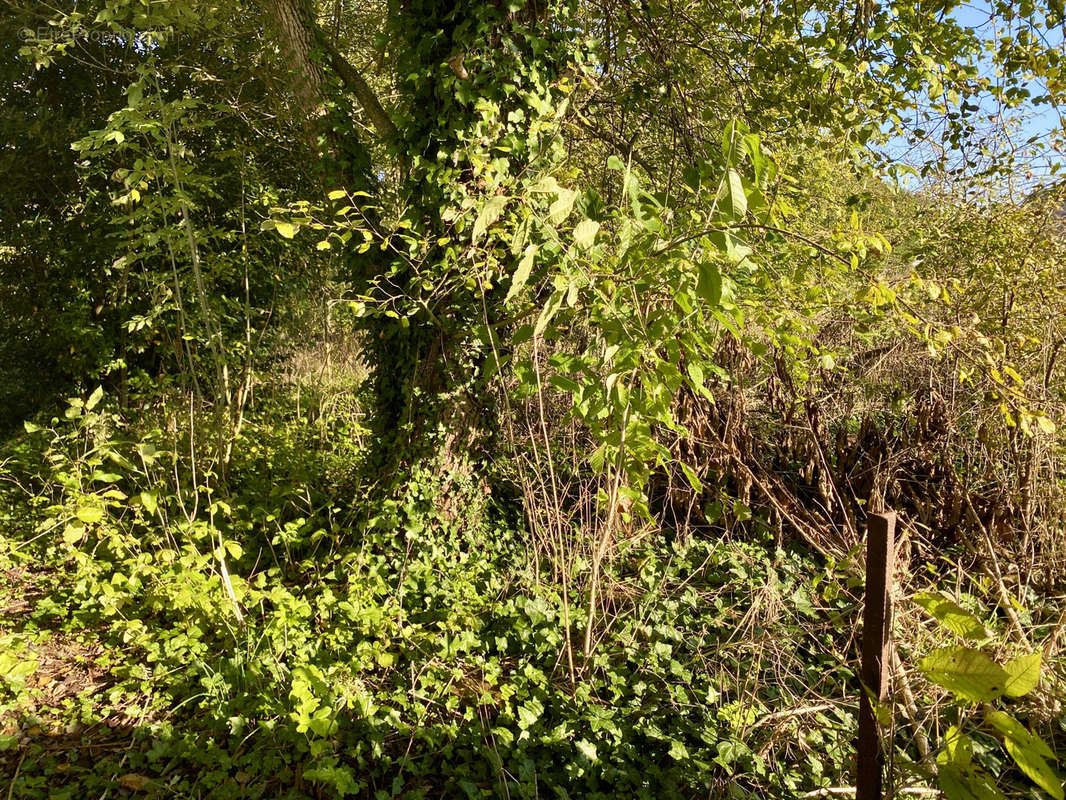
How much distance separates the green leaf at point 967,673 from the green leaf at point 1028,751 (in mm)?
38

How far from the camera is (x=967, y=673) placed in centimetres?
110

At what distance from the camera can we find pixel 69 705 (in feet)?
8.80

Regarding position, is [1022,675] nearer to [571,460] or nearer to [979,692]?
[979,692]

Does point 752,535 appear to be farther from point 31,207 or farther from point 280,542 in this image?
point 31,207

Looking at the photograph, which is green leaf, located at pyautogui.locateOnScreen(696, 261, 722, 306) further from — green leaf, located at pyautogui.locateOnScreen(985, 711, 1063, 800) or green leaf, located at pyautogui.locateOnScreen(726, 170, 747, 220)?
green leaf, located at pyautogui.locateOnScreen(985, 711, 1063, 800)

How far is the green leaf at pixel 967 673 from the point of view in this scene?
1066 mm

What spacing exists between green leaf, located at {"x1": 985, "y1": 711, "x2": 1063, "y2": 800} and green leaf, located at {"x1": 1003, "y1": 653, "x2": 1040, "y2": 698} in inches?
1.9

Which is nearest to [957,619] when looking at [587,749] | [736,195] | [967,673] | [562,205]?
[967,673]

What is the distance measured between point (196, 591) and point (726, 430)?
301 centimetres

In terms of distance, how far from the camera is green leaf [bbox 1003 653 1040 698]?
1046mm

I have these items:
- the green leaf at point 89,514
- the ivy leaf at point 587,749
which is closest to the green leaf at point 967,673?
the ivy leaf at point 587,749

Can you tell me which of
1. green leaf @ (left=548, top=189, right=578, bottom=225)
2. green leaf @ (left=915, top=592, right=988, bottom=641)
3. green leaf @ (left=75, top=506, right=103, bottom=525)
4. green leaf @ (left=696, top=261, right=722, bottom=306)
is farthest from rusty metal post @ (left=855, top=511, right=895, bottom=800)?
green leaf @ (left=75, top=506, right=103, bottom=525)

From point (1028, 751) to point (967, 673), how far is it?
0.13 m

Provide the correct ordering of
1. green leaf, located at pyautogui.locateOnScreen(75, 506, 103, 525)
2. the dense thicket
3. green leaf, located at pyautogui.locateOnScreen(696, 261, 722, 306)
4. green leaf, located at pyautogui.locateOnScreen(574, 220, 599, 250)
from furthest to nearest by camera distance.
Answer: green leaf, located at pyautogui.locateOnScreen(75, 506, 103, 525)
the dense thicket
green leaf, located at pyautogui.locateOnScreen(574, 220, 599, 250)
green leaf, located at pyautogui.locateOnScreen(696, 261, 722, 306)
